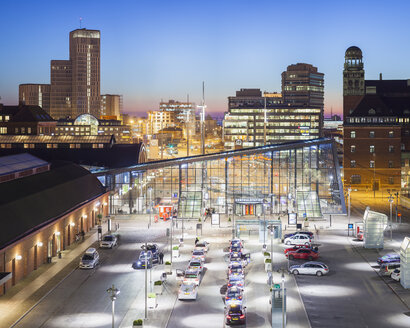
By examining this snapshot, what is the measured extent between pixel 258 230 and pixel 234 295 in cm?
3169

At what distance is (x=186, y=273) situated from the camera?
53.6 metres

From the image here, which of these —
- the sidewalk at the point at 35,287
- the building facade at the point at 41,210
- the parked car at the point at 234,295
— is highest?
the building facade at the point at 41,210

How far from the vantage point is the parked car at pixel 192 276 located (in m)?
51.7

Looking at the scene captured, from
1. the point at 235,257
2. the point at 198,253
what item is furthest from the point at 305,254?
the point at 198,253

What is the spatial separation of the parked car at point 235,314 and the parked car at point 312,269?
1603cm

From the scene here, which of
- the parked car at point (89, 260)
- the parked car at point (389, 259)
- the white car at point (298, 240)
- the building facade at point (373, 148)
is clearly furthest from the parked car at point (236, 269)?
the building facade at point (373, 148)

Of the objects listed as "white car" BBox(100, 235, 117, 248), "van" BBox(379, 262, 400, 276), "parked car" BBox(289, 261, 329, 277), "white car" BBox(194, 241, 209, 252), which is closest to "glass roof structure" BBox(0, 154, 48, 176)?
"white car" BBox(100, 235, 117, 248)

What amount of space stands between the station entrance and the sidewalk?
20880mm

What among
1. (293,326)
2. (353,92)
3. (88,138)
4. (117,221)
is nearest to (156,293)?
(293,326)

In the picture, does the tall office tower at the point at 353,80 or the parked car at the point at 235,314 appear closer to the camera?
the parked car at the point at 235,314

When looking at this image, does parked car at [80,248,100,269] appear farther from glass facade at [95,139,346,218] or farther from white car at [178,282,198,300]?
glass facade at [95,139,346,218]

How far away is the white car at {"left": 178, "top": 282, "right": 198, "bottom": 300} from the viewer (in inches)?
1919

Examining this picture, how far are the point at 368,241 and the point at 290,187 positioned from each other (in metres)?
27.8

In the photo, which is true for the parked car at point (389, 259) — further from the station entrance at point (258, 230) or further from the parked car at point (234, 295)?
the parked car at point (234, 295)
